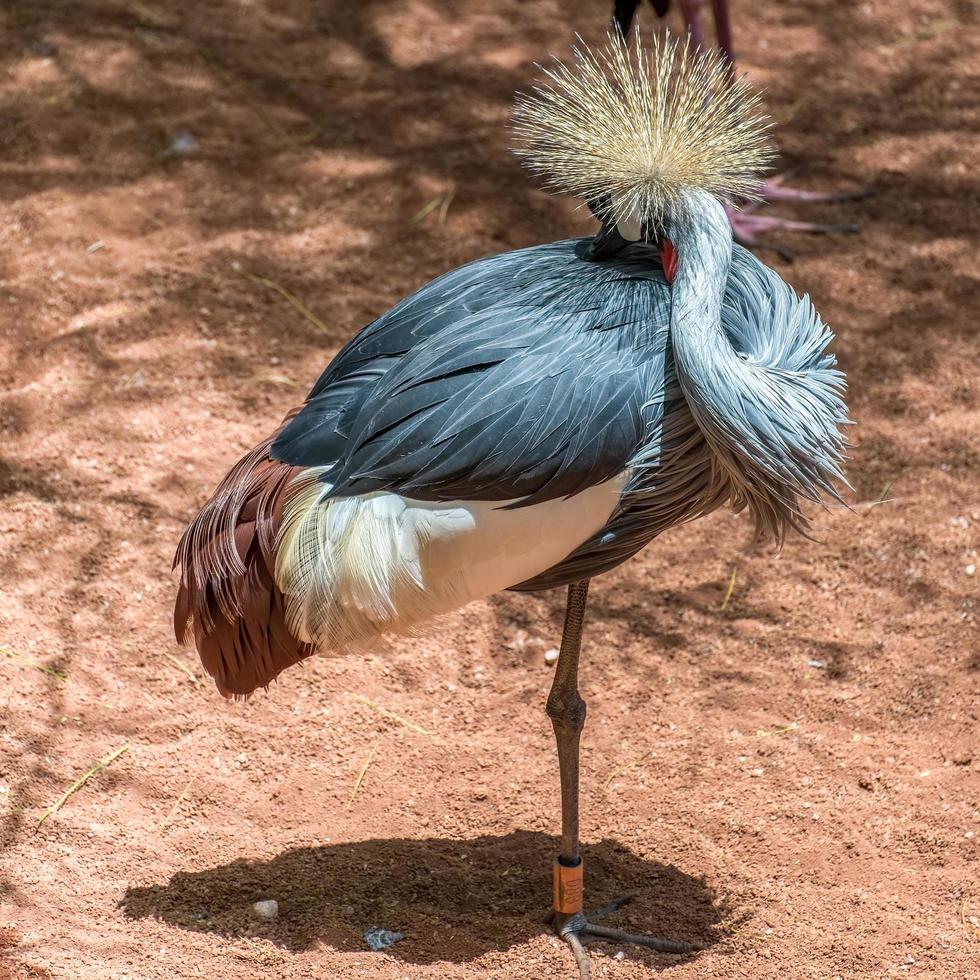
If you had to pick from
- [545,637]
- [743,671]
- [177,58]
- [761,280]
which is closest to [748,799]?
[743,671]

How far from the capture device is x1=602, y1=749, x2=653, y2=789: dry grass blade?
318 cm

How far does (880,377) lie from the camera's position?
13.9ft

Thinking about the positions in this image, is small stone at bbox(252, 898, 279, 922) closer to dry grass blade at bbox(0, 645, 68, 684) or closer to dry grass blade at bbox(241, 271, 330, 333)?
dry grass blade at bbox(0, 645, 68, 684)

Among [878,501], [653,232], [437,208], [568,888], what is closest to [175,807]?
[568,888]

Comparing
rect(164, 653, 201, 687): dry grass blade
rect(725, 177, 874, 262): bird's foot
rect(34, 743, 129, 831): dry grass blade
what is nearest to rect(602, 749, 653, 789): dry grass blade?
rect(164, 653, 201, 687): dry grass blade

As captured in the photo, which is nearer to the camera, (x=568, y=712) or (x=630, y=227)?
(x=630, y=227)

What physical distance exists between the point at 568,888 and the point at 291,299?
7.83 feet

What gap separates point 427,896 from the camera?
2.88 m

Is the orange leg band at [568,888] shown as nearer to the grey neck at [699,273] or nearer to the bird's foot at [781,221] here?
the grey neck at [699,273]

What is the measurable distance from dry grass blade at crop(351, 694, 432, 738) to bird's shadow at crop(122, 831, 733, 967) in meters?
0.32

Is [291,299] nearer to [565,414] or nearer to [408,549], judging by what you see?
[408,549]

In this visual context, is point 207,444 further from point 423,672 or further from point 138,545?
point 423,672

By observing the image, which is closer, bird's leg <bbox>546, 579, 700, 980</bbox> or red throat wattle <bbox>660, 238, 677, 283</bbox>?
red throat wattle <bbox>660, 238, 677, 283</bbox>

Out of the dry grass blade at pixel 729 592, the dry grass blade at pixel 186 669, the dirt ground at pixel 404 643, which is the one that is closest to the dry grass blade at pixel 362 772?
the dirt ground at pixel 404 643
